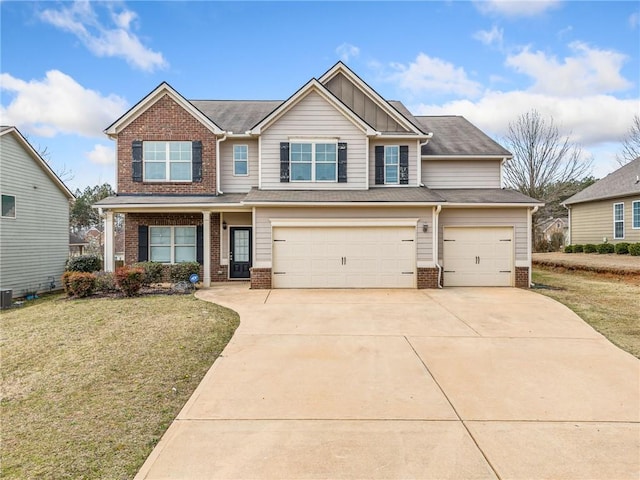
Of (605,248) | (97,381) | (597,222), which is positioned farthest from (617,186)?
(97,381)

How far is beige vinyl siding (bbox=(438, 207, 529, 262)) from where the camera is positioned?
1328 centimetres

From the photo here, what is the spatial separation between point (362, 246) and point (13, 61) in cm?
1812

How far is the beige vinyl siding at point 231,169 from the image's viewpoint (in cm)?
1457

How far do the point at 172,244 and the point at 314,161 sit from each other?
6493 mm

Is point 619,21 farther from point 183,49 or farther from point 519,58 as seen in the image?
point 183,49

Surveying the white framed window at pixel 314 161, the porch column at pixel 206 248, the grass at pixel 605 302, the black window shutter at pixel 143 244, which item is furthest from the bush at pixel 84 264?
the grass at pixel 605 302

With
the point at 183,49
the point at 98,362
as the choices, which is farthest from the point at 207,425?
the point at 183,49

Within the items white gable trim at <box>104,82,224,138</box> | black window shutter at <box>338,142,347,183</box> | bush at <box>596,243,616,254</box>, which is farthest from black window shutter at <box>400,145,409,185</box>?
bush at <box>596,243,616,254</box>

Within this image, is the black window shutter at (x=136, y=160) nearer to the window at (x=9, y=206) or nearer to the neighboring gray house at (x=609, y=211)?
the window at (x=9, y=206)

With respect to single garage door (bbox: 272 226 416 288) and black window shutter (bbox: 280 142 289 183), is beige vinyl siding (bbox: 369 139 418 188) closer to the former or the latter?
single garage door (bbox: 272 226 416 288)

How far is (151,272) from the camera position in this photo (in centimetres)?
1227

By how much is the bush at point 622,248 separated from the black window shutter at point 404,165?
1543 centimetres

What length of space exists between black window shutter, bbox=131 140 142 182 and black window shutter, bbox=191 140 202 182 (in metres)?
1.98

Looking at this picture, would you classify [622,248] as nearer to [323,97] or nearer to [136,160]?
[323,97]
